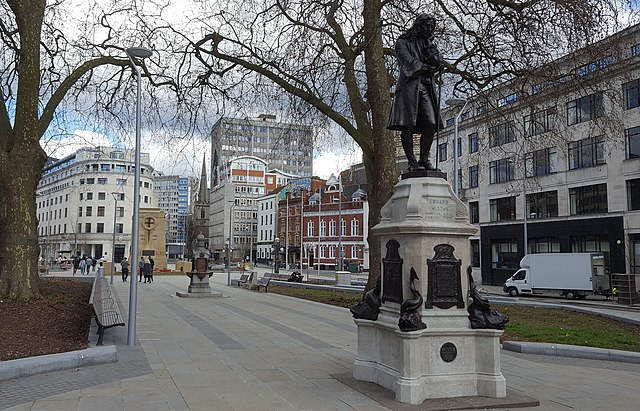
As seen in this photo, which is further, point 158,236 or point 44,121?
point 158,236

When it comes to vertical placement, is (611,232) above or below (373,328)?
above

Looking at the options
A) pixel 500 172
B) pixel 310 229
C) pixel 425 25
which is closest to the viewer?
pixel 425 25

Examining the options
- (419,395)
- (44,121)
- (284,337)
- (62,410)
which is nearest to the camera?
(62,410)

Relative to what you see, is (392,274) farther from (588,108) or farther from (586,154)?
(586,154)

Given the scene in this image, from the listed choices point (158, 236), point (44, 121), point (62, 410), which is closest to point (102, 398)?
point (62, 410)

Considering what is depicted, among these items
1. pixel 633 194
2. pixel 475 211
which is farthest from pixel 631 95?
pixel 475 211

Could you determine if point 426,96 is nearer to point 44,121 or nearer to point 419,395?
point 419,395

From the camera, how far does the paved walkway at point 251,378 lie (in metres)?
6.78

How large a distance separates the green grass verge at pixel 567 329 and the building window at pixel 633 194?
18678 millimetres

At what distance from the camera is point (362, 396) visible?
23.3 feet

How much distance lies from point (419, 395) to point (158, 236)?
51055mm

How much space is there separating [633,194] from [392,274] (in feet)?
108

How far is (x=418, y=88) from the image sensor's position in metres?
8.09

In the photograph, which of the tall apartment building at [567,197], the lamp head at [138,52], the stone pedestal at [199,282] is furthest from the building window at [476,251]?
the lamp head at [138,52]
